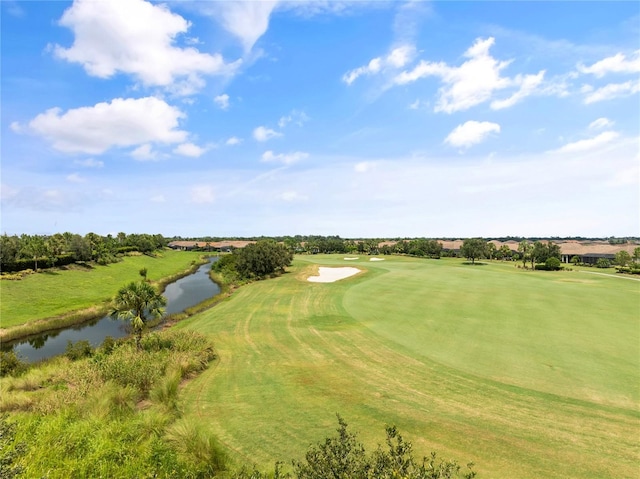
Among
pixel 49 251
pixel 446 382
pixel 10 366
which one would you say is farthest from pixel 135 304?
pixel 49 251

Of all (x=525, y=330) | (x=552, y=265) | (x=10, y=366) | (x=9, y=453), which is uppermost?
(x=552, y=265)

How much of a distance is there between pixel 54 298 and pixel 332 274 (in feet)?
145

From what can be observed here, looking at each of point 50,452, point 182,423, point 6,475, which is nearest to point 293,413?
point 182,423

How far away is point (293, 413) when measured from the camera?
48.9ft

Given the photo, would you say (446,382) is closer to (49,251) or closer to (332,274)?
(332,274)

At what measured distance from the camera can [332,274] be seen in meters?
64.8

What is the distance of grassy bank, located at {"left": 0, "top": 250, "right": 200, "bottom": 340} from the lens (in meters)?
36.8

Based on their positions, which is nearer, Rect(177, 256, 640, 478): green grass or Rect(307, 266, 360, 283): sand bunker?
Rect(177, 256, 640, 478): green grass

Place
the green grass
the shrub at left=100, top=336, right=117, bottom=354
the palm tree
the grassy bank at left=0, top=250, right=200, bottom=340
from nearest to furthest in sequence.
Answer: the green grass, the palm tree, the shrub at left=100, top=336, right=117, bottom=354, the grassy bank at left=0, top=250, right=200, bottom=340

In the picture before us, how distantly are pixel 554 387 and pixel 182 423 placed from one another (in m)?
18.1

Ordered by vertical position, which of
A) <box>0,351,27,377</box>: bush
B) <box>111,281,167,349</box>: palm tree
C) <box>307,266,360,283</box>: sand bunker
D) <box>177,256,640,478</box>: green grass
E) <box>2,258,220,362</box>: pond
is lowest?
<box>2,258,220,362</box>: pond

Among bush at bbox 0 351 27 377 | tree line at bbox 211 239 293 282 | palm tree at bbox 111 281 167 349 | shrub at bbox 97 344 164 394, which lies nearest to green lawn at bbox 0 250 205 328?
bush at bbox 0 351 27 377

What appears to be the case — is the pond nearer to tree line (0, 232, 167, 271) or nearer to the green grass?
the green grass

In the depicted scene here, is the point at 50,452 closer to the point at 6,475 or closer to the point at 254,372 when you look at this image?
the point at 6,475
